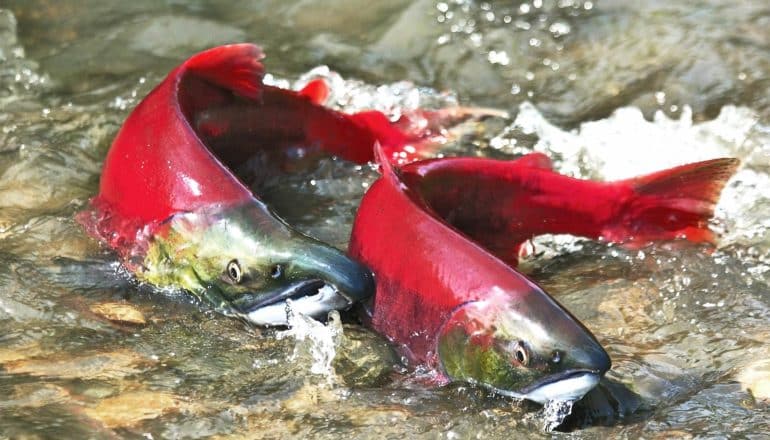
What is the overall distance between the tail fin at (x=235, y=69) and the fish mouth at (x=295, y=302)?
137 centimetres

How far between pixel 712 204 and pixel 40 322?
2.78 m

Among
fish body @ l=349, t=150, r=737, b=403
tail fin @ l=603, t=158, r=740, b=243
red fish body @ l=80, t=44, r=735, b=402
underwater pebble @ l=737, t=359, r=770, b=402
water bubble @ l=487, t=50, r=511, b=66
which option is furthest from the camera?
water bubble @ l=487, t=50, r=511, b=66

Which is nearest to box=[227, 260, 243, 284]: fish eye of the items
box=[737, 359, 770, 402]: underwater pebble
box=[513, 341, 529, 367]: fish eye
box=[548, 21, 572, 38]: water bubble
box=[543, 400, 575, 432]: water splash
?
box=[513, 341, 529, 367]: fish eye

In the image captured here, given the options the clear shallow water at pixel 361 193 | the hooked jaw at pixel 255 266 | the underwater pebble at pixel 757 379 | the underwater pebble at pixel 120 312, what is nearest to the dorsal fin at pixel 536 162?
the clear shallow water at pixel 361 193

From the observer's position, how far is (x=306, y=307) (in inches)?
157

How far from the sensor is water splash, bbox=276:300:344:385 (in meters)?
3.84

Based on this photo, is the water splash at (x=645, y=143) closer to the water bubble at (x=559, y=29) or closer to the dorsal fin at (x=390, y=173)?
the water bubble at (x=559, y=29)

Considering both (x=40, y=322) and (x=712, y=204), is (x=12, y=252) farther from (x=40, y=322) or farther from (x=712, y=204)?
(x=712, y=204)

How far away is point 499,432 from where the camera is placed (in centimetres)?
348

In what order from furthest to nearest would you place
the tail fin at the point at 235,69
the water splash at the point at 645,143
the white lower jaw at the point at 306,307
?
the water splash at the point at 645,143, the tail fin at the point at 235,69, the white lower jaw at the point at 306,307

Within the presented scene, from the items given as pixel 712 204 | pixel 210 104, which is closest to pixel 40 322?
pixel 210 104

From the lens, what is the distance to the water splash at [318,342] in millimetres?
3844

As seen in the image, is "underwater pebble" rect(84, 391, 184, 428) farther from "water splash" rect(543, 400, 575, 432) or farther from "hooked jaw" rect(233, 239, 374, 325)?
"water splash" rect(543, 400, 575, 432)

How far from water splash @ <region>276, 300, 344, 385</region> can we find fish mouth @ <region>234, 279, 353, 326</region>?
27 millimetres
